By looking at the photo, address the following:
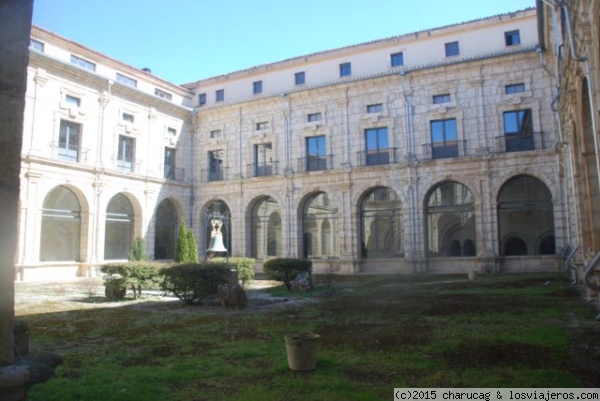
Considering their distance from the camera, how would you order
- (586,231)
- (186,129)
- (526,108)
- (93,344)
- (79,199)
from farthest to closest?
(186,129), (79,199), (526,108), (586,231), (93,344)

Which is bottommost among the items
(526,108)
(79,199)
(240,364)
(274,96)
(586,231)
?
(240,364)

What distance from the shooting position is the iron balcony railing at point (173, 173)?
27.3 meters

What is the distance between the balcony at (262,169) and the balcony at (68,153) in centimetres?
871

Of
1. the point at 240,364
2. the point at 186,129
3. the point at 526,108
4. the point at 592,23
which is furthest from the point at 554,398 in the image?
the point at 186,129

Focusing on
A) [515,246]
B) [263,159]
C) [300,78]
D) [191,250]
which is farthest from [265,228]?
[515,246]

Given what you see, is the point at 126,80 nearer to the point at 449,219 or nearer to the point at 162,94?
the point at 162,94

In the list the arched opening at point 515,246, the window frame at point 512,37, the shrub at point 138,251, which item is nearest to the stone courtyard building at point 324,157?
the window frame at point 512,37

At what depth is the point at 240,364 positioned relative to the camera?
226 inches

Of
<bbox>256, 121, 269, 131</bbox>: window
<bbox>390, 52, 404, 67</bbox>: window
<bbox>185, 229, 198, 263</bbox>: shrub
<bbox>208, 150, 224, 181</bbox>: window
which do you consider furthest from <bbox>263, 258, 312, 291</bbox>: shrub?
<bbox>390, 52, 404, 67</bbox>: window

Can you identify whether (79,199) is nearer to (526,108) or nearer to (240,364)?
(240,364)

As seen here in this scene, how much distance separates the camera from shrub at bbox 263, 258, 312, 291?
1502cm

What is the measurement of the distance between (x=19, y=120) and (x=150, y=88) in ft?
88.1

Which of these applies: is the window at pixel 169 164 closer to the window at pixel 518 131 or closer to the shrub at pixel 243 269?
the shrub at pixel 243 269

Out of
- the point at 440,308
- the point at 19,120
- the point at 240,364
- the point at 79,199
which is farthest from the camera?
the point at 79,199
